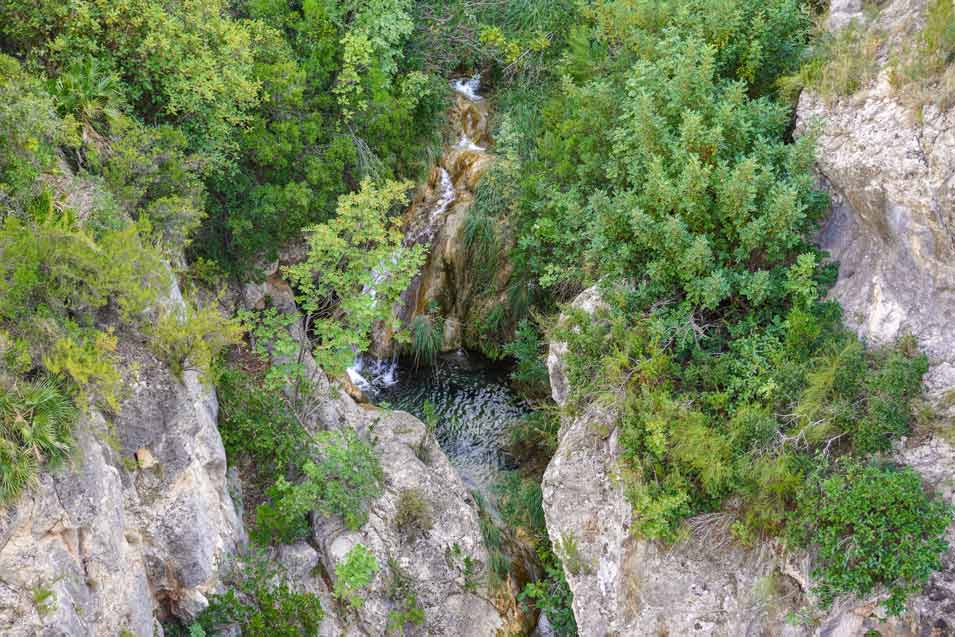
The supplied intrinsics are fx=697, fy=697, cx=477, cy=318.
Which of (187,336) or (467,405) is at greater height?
(187,336)

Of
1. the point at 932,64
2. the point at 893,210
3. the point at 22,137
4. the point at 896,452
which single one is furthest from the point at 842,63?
the point at 22,137

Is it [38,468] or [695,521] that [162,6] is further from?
[695,521]

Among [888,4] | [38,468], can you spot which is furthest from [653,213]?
[38,468]

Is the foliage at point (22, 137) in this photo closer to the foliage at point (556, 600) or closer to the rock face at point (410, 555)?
the rock face at point (410, 555)

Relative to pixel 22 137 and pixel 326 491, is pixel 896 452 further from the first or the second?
pixel 22 137

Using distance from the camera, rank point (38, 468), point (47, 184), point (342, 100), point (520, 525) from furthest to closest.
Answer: point (342, 100) < point (520, 525) < point (47, 184) < point (38, 468)

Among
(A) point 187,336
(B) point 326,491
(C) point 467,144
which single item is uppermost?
(A) point 187,336

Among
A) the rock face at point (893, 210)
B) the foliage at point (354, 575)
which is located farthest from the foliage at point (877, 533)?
the foliage at point (354, 575)
